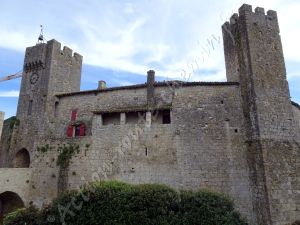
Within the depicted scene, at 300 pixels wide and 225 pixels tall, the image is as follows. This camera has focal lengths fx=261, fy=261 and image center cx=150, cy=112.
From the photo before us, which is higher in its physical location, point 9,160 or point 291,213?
point 9,160

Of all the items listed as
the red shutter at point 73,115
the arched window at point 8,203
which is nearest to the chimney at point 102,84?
the red shutter at point 73,115

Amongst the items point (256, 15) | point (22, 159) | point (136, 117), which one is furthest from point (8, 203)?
point (256, 15)

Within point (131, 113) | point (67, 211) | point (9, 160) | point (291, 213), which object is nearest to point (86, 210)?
point (67, 211)

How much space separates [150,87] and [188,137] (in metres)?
4.58

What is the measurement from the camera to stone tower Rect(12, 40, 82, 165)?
20609 mm

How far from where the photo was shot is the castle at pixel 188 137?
15.1 metres

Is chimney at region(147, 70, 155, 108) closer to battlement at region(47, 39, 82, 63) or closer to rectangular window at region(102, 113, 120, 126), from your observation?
rectangular window at region(102, 113, 120, 126)

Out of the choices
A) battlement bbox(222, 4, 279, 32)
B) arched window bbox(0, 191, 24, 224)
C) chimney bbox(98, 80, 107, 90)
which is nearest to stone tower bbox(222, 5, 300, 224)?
battlement bbox(222, 4, 279, 32)

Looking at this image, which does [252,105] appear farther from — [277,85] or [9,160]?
[9,160]

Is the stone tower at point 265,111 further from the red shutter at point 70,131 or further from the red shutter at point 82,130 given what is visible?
the red shutter at point 70,131

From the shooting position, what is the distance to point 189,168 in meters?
16.4

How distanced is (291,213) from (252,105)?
6.31 meters

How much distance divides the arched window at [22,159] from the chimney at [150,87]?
10902 mm

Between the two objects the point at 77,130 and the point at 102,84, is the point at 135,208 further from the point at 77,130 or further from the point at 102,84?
the point at 102,84
